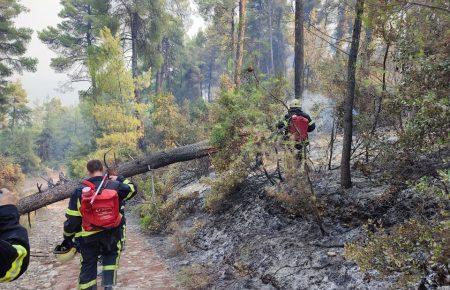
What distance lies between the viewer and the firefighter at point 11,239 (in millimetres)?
2244

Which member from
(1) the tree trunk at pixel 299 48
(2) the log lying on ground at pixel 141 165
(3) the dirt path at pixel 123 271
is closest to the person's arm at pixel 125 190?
(3) the dirt path at pixel 123 271

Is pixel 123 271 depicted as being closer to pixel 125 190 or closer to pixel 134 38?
pixel 125 190

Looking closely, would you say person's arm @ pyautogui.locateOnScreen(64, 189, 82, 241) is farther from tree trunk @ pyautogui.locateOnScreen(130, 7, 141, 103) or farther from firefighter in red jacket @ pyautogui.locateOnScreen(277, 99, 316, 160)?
tree trunk @ pyautogui.locateOnScreen(130, 7, 141, 103)

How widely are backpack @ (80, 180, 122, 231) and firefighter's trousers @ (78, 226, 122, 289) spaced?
8.0 inches

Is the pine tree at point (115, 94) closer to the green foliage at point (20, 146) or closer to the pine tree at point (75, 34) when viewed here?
the pine tree at point (75, 34)

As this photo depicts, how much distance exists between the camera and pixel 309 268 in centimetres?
464

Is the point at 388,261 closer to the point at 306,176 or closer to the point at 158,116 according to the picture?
the point at 306,176

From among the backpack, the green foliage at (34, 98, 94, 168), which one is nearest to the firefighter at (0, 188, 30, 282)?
the backpack

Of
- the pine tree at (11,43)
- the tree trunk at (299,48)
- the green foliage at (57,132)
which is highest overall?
the pine tree at (11,43)

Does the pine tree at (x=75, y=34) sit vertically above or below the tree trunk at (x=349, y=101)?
above

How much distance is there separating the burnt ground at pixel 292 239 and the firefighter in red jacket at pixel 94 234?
153 cm

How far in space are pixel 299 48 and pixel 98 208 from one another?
22.1 feet

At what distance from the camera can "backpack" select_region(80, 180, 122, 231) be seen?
15.0ft

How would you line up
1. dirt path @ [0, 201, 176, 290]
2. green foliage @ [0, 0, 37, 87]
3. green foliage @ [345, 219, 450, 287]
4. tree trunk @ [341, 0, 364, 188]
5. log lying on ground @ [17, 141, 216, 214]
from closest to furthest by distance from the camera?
green foliage @ [345, 219, 450, 287] → tree trunk @ [341, 0, 364, 188] → dirt path @ [0, 201, 176, 290] → log lying on ground @ [17, 141, 216, 214] → green foliage @ [0, 0, 37, 87]
